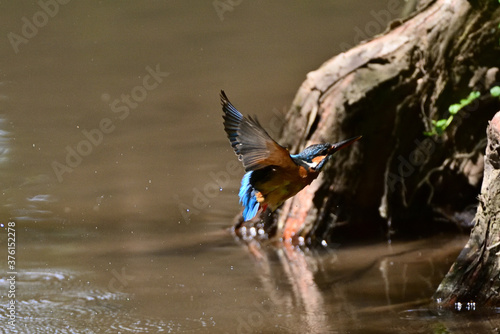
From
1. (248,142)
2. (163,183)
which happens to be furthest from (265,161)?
(163,183)

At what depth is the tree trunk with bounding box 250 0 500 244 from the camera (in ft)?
17.0

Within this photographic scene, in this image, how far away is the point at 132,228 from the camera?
528cm

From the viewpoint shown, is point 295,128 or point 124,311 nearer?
point 124,311

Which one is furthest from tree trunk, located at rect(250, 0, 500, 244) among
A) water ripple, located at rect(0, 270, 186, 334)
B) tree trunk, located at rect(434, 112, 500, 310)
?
water ripple, located at rect(0, 270, 186, 334)

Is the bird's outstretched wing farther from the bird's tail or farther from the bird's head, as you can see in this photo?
the bird's tail

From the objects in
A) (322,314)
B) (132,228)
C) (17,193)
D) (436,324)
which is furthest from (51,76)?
(436,324)

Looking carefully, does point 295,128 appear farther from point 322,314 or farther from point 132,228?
point 322,314

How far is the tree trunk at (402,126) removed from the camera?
5.17 m

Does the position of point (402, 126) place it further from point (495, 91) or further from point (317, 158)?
point (317, 158)

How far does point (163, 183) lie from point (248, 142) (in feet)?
10.3

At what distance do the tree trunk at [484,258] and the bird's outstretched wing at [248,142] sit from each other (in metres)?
1.27

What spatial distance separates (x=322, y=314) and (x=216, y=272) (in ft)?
3.07

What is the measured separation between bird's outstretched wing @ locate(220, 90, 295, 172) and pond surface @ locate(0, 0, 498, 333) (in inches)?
37.6

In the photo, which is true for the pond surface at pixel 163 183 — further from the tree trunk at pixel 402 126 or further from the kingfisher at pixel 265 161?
the kingfisher at pixel 265 161
